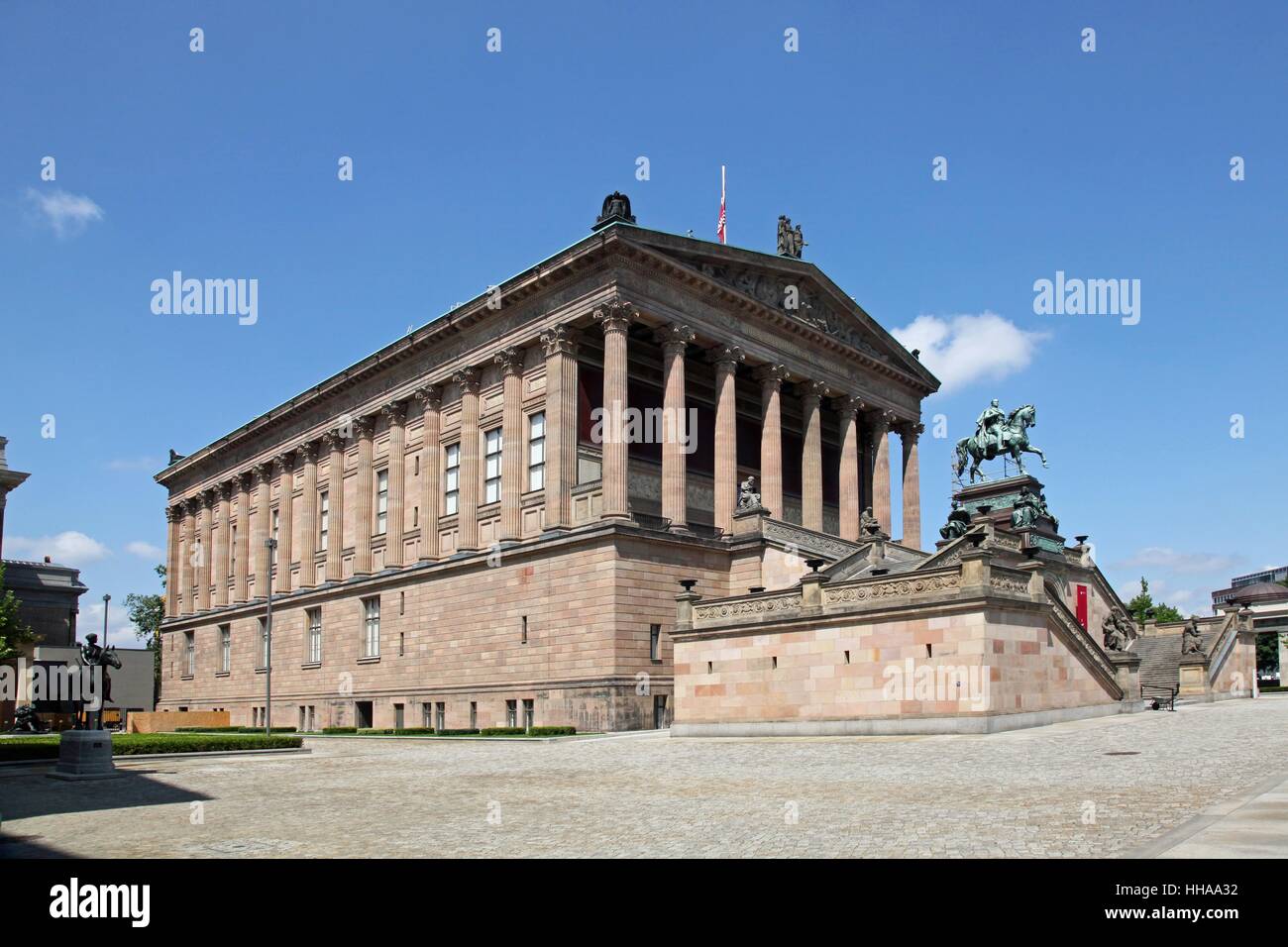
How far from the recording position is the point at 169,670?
88.5 m

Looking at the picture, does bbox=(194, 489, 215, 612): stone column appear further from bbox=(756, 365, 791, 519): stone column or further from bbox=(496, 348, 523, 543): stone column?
bbox=(756, 365, 791, 519): stone column

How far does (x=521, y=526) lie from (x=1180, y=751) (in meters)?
33.0

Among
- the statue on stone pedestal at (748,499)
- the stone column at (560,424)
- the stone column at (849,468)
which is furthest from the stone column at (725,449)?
the stone column at (849,468)

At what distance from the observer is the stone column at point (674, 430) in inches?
1890

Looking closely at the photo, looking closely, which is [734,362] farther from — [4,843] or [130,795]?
[4,843]

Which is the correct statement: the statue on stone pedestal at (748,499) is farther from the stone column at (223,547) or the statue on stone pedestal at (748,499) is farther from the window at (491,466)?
the stone column at (223,547)

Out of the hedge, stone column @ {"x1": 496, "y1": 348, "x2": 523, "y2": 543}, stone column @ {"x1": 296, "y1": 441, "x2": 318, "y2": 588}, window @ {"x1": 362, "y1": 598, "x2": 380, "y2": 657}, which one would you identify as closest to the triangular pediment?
stone column @ {"x1": 496, "y1": 348, "x2": 523, "y2": 543}

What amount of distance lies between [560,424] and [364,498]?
20708 mm

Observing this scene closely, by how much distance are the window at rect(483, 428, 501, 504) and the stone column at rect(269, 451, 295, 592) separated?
79.5 ft

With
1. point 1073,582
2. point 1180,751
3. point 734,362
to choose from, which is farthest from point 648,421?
point 1180,751

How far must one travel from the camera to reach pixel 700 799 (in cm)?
1855

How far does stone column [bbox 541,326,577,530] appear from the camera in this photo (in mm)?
47406

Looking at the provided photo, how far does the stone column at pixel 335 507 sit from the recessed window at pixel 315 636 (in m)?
2.54
